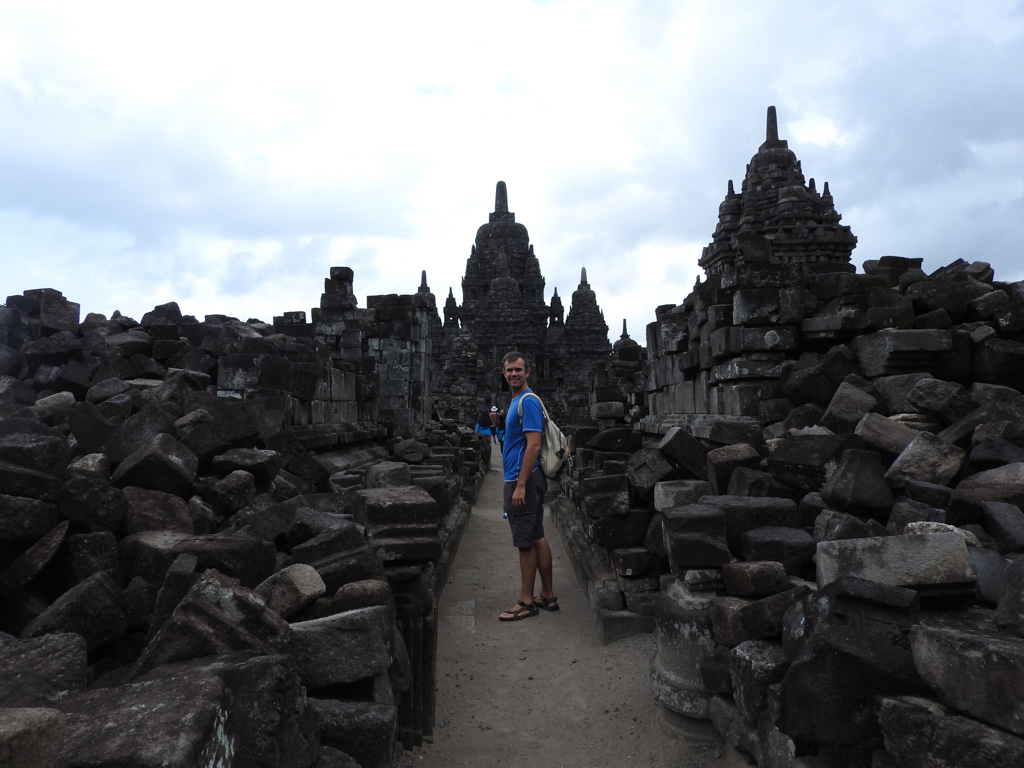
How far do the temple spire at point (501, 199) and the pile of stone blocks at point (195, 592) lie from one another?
3792 cm

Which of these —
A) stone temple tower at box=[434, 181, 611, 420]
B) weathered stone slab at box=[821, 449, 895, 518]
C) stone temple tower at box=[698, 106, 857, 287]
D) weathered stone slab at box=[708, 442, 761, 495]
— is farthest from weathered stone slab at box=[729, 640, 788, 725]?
stone temple tower at box=[434, 181, 611, 420]

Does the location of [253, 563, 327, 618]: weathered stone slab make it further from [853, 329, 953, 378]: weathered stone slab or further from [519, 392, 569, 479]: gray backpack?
[853, 329, 953, 378]: weathered stone slab

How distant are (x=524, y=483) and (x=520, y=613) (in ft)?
3.75

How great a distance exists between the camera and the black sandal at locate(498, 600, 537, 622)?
17.4ft

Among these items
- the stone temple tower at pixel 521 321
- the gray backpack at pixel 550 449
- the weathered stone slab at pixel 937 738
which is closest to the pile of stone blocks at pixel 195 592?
the gray backpack at pixel 550 449

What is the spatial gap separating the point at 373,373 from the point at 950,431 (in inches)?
452

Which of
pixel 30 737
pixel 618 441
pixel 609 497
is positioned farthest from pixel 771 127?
pixel 30 737

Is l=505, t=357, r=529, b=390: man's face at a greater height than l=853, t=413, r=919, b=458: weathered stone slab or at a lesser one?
greater

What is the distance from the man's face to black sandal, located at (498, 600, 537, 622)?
176 cm

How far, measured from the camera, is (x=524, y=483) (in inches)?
196

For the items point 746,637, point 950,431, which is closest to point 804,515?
point 746,637

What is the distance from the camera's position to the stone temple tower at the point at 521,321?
120 ft

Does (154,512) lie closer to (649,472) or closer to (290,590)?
(290,590)

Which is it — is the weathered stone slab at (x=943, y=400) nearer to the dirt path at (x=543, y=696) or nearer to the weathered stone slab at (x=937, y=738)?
the dirt path at (x=543, y=696)
